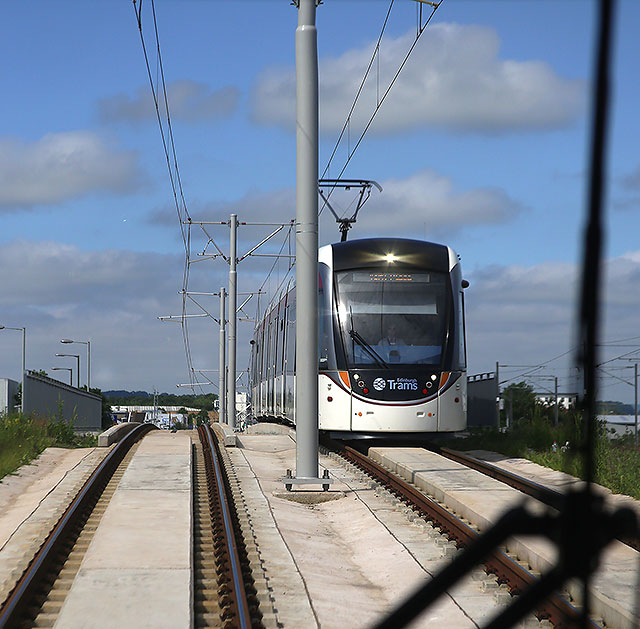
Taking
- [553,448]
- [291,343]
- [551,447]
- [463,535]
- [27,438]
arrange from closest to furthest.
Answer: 1. [463,535]
2. [553,448]
3. [551,447]
4. [27,438]
5. [291,343]

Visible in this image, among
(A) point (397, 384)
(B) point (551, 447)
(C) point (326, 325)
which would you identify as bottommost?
(B) point (551, 447)

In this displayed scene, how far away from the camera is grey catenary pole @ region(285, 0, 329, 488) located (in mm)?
12531

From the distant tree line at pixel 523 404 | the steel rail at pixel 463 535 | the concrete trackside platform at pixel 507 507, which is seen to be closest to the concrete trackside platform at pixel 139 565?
the steel rail at pixel 463 535

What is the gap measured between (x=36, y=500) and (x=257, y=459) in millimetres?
5635

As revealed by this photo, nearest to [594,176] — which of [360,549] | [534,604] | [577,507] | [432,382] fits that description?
[577,507]

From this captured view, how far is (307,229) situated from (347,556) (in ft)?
16.0

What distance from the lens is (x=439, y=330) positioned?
54.9 feet

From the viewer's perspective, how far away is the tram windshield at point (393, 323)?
657 inches

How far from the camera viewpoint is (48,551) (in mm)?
7773

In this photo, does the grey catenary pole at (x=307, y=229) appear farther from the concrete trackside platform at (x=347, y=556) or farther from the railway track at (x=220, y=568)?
the railway track at (x=220, y=568)

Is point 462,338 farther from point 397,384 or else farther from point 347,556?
point 347,556

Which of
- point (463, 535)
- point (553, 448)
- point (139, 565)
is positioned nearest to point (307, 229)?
point (463, 535)

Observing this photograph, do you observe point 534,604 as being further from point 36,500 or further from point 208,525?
point 36,500

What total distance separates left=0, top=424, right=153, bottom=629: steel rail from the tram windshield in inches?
186
